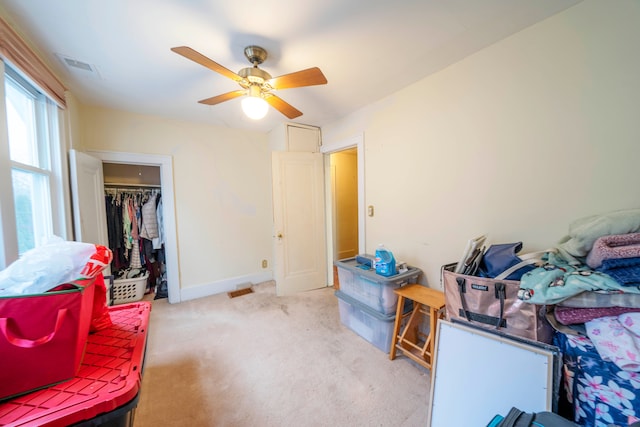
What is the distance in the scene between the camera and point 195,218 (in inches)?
124

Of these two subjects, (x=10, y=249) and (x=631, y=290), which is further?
(x=10, y=249)

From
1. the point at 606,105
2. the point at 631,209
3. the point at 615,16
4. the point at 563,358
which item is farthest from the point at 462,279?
the point at 615,16

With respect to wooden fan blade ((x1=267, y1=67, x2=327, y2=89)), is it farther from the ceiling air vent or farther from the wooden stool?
the wooden stool

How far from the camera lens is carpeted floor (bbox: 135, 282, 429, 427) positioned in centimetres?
142

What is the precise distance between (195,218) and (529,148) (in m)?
3.57

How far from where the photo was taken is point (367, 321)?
214 cm

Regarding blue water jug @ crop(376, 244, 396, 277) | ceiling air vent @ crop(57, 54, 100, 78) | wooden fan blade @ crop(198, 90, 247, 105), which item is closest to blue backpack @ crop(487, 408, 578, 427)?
blue water jug @ crop(376, 244, 396, 277)

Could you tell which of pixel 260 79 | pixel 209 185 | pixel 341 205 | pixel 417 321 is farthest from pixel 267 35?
pixel 341 205

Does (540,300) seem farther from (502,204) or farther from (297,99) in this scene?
(297,99)

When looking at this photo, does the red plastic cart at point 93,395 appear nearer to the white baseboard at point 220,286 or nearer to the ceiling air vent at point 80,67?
the ceiling air vent at point 80,67

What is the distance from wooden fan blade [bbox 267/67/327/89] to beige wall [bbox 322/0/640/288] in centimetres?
105

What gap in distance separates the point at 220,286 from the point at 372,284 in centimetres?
237

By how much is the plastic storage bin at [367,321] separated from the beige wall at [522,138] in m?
0.58

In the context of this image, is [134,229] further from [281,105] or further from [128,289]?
[281,105]
